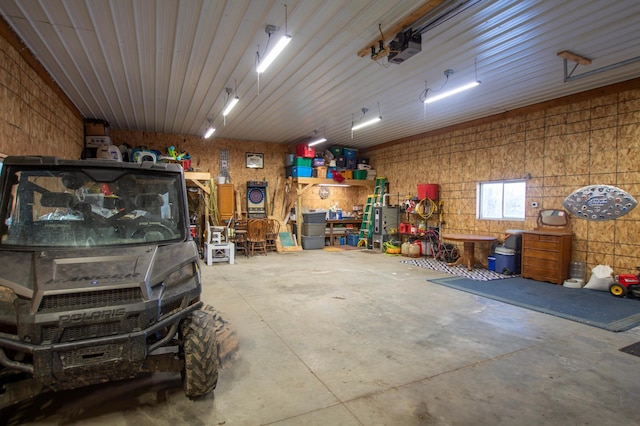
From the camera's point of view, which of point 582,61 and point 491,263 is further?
point 491,263

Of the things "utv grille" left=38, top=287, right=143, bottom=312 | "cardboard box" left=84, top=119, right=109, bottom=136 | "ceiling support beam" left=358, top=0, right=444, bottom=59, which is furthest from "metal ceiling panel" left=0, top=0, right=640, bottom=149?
"utv grille" left=38, top=287, right=143, bottom=312

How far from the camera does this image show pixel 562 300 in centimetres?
493

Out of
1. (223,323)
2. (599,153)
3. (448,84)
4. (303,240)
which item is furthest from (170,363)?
(303,240)

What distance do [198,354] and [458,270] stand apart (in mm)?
6362

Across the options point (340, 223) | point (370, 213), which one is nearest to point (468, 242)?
point (370, 213)

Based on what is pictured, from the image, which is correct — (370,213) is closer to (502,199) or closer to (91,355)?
(502,199)

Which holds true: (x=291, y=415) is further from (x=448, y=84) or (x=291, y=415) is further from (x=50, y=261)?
(x=448, y=84)

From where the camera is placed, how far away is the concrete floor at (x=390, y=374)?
2.21 m

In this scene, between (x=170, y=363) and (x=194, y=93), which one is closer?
(x=170, y=363)

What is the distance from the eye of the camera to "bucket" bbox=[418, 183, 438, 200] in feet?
29.1

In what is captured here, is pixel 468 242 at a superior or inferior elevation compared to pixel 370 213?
inferior

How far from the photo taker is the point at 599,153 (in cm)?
586

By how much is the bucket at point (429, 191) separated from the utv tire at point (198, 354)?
7.74 meters

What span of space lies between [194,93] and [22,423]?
18.8 feet
